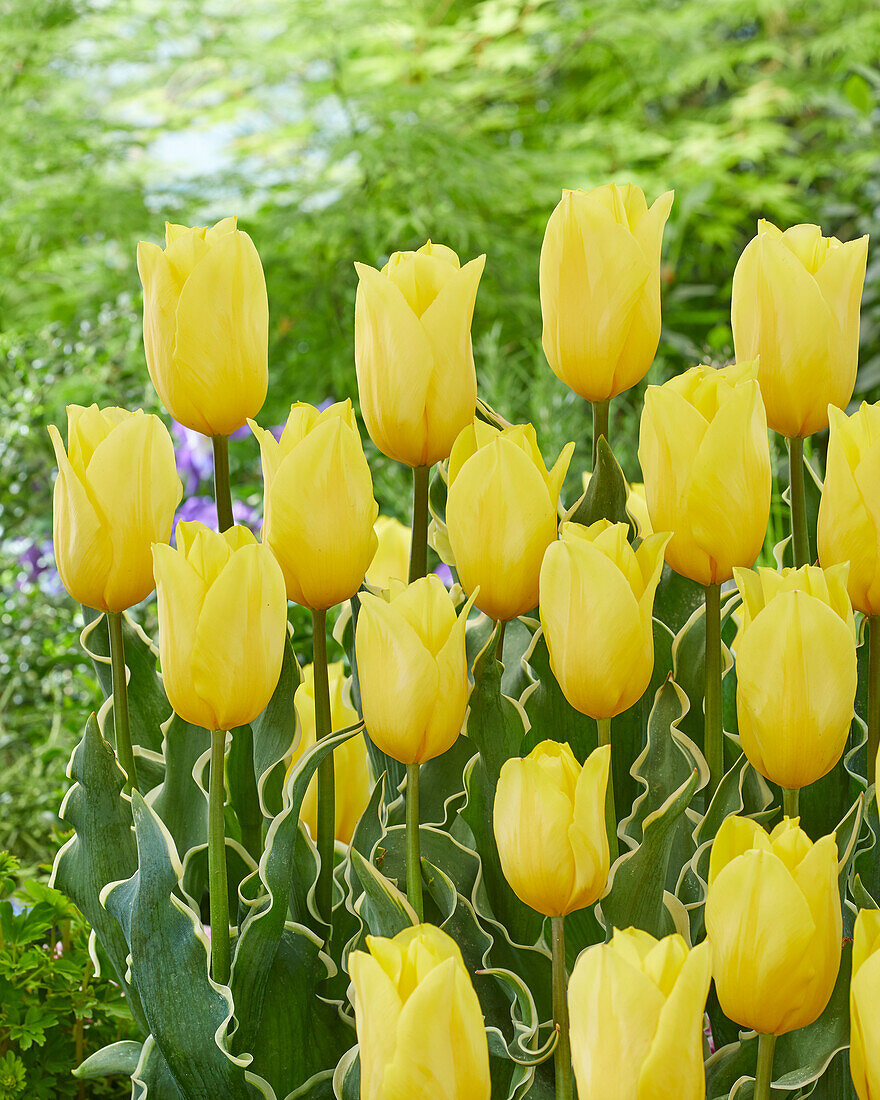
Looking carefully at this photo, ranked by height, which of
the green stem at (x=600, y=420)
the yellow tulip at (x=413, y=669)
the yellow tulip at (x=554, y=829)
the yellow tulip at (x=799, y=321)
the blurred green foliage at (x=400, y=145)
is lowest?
the blurred green foliage at (x=400, y=145)

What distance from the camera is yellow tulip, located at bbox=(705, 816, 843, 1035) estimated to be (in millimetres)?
344

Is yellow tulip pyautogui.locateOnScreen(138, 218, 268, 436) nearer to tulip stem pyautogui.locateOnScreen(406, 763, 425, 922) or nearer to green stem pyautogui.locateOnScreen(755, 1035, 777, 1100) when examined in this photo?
tulip stem pyautogui.locateOnScreen(406, 763, 425, 922)

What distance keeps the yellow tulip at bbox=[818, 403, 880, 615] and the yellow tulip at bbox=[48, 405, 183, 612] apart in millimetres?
290

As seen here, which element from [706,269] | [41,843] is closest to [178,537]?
[41,843]

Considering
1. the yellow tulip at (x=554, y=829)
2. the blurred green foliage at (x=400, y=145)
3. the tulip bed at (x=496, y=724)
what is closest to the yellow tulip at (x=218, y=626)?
the tulip bed at (x=496, y=724)

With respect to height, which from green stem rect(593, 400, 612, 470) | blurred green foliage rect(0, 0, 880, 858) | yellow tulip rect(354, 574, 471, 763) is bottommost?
blurred green foliage rect(0, 0, 880, 858)

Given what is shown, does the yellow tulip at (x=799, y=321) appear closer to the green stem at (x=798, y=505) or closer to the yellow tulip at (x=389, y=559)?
the green stem at (x=798, y=505)

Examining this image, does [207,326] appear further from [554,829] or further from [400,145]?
[400,145]

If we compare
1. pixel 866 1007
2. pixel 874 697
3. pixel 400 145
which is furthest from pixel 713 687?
pixel 400 145

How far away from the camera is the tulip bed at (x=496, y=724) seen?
352 millimetres

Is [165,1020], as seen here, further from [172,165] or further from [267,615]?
[172,165]

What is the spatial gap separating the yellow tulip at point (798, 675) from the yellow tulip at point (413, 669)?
0.11m

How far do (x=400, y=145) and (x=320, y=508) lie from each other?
Result: 2399mm

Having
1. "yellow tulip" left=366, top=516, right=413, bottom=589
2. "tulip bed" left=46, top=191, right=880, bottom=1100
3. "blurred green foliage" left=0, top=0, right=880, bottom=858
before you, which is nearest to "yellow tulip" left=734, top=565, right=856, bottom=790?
"tulip bed" left=46, top=191, right=880, bottom=1100
